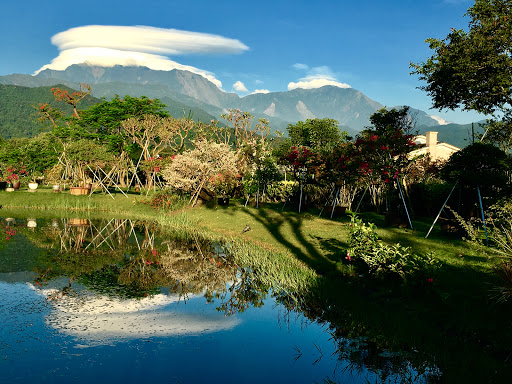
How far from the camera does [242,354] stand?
6484 millimetres

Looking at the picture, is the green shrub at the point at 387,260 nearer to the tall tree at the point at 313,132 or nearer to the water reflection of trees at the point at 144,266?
the water reflection of trees at the point at 144,266

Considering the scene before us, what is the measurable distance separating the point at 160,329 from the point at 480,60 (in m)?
17.4

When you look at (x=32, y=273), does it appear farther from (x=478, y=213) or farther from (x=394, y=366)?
(x=478, y=213)

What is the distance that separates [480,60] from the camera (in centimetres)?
1739

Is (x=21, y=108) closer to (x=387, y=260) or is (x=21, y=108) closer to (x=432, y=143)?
(x=432, y=143)

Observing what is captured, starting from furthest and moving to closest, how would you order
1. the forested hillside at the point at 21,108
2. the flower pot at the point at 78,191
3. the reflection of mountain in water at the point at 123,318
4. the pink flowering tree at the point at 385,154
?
the forested hillside at the point at 21,108 < the flower pot at the point at 78,191 < the pink flowering tree at the point at 385,154 < the reflection of mountain in water at the point at 123,318

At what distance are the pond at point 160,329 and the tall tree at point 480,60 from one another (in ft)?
45.2

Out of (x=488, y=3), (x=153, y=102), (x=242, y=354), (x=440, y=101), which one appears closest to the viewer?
(x=242, y=354)

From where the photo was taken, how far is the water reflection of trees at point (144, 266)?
31.6 feet

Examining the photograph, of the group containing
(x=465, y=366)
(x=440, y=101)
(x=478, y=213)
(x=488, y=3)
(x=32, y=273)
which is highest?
(x=488, y=3)

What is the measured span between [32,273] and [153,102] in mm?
36087

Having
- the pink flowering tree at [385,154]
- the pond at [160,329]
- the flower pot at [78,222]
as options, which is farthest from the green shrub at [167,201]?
the pink flowering tree at [385,154]

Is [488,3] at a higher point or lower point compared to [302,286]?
higher

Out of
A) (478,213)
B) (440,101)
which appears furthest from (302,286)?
(440,101)
